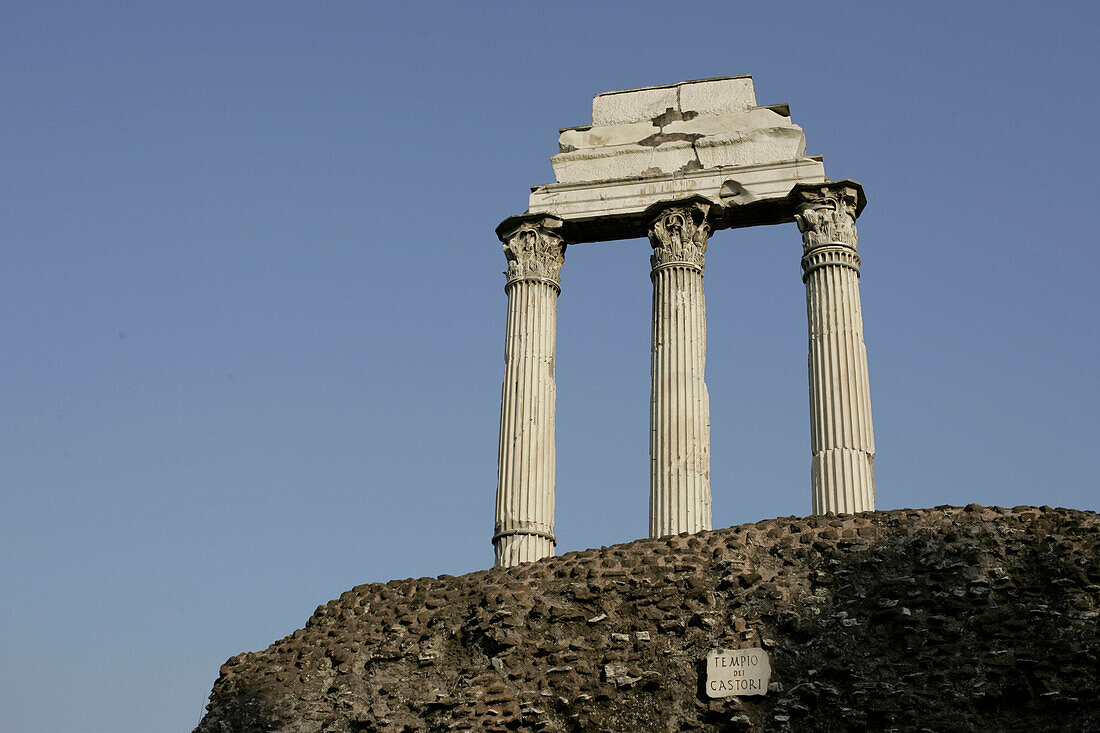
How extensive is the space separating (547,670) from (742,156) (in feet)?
41.4

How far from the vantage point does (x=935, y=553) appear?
13.4m

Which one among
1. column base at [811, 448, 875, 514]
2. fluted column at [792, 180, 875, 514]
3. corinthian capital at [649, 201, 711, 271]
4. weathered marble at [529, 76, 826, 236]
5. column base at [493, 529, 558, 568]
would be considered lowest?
column base at [493, 529, 558, 568]

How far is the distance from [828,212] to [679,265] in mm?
2576

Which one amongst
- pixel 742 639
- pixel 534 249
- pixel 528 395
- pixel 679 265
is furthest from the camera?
pixel 534 249

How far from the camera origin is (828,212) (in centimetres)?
2241

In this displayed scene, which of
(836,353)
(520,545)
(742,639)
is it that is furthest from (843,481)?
(742,639)

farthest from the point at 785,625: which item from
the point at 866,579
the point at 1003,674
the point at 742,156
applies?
the point at 742,156

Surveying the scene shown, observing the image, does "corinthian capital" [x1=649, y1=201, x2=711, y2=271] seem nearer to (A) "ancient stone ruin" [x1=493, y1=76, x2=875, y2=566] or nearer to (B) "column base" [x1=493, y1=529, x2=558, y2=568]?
(A) "ancient stone ruin" [x1=493, y1=76, x2=875, y2=566]

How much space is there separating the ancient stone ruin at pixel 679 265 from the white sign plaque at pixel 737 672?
299 inches

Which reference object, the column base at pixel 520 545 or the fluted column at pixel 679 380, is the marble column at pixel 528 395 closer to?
the column base at pixel 520 545

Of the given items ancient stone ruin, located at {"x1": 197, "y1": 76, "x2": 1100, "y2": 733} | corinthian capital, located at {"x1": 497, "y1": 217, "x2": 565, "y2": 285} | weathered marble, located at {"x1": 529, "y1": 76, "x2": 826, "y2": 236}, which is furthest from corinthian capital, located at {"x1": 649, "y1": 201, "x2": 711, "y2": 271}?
ancient stone ruin, located at {"x1": 197, "y1": 76, "x2": 1100, "y2": 733}

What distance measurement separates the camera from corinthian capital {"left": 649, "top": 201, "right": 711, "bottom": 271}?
897 inches

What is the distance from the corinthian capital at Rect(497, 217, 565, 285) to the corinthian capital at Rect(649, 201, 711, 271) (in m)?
1.72

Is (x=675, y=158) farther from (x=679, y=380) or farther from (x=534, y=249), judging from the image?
(x=679, y=380)
